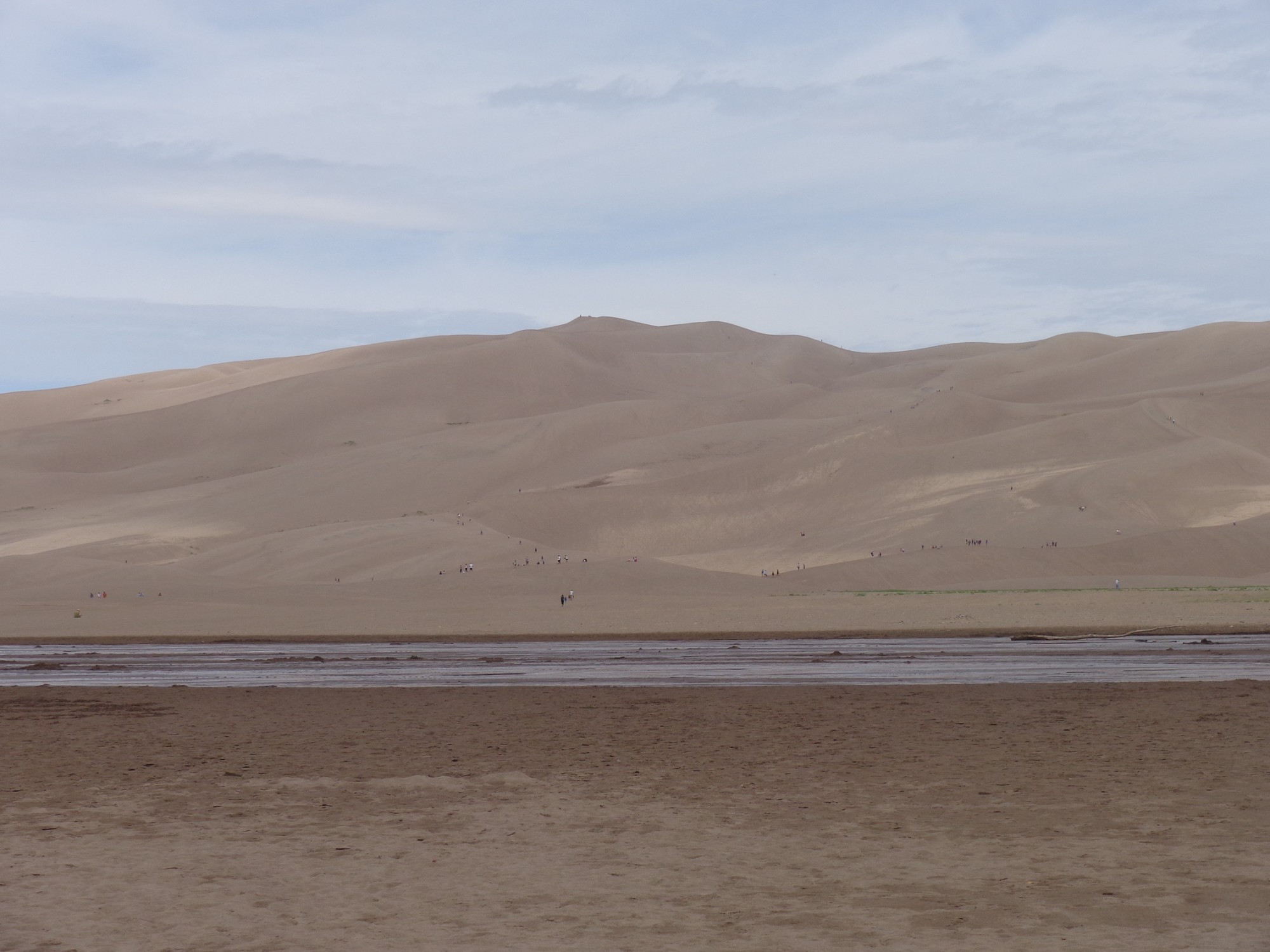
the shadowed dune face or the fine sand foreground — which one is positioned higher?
the shadowed dune face

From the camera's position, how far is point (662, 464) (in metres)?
90.4

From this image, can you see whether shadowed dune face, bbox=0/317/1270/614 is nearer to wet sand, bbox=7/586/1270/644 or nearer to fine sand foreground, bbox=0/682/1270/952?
wet sand, bbox=7/586/1270/644

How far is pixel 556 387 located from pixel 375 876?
120 metres

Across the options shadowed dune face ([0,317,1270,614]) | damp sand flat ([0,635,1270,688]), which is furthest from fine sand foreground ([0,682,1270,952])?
shadowed dune face ([0,317,1270,614])

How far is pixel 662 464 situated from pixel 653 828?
80693 mm

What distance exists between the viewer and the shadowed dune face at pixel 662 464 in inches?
2293

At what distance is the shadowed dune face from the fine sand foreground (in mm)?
32897

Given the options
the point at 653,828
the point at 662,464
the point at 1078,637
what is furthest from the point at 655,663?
the point at 662,464

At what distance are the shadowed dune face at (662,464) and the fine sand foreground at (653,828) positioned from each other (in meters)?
32.9

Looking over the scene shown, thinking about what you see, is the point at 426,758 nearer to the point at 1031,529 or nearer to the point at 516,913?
the point at 516,913

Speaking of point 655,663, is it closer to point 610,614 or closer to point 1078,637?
point 1078,637

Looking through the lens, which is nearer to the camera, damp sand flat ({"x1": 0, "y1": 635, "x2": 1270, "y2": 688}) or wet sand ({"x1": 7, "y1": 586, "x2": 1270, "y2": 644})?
damp sand flat ({"x1": 0, "y1": 635, "x2": 1270, "y2": 688})

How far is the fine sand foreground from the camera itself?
283 inches

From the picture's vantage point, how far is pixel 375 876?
8438 mm
